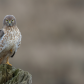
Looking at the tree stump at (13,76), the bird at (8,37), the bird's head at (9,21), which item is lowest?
the tree stump at (13,76)

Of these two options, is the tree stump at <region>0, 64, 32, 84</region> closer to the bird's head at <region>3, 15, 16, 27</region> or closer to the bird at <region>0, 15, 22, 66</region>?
the bird at <region>0, 15, 22, 66</region>

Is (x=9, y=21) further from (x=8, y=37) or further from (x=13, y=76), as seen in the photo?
(x=13, y=76)

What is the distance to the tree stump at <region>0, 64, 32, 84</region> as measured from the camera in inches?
108

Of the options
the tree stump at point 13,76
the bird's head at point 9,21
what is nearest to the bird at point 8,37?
the bird's head at point 9,21

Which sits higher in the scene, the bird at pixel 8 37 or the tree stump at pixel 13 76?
the bird at pixel 8 37

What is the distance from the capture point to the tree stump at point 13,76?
8.97ft

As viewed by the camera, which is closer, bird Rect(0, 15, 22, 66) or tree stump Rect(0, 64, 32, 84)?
tree stump Rect(0, 64, 32, 84)

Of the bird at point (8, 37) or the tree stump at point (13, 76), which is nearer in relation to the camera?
the tree stump at point (13, 76)

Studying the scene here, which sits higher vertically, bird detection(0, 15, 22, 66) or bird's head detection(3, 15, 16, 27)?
bird's head detection(3, 15, 16, 27)

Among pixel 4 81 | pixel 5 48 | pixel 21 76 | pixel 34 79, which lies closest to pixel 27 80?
pixel 21 76

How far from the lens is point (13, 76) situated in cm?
293

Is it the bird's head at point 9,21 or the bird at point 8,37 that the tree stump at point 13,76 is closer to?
the bird at point 8,37

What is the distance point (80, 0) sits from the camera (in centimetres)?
1224

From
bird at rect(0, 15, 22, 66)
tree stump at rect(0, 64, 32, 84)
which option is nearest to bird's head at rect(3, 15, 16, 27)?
bird at rect(0, 15, 22, 66)
